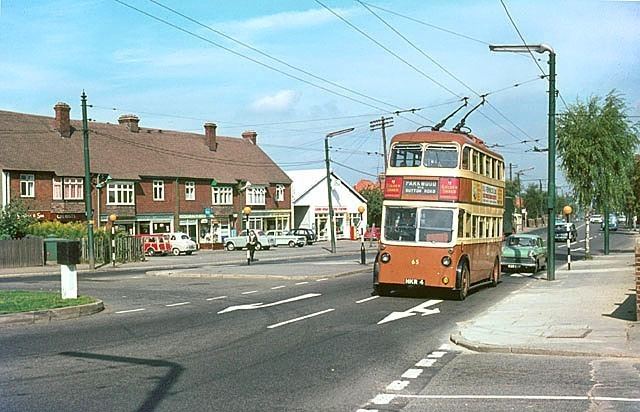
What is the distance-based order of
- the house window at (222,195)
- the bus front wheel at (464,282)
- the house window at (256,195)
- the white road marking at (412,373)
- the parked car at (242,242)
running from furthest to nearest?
the house window at (256,195) < the house window at (222,195) < the parked car at (242,242) < the bus front wheel at (464,282) < the white road marking at (412,373)

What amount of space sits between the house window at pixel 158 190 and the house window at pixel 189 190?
9.43ft

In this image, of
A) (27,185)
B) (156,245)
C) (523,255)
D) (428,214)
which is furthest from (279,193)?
(428,214)

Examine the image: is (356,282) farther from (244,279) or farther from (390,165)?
(390,165)

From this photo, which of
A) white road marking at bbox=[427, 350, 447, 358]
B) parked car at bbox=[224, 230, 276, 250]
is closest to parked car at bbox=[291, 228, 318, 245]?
parked car at bbox=[224, 230, 276, 250]

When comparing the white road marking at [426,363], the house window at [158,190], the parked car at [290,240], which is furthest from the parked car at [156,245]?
the white road marking at [426,363]

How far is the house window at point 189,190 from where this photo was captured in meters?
69.9

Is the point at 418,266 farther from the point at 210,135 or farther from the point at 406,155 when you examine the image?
the point at 210,135

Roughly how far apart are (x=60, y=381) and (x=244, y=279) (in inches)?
740

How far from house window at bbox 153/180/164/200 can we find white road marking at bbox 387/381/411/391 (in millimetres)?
58549

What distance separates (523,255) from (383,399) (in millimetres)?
24875

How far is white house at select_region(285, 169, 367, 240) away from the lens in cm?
8919

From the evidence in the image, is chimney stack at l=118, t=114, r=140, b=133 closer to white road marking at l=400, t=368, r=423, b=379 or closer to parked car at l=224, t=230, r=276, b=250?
parked car at l=224, t=230, r=276, b=250

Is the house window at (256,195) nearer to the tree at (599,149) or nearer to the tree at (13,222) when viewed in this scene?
the tree at (13,222)

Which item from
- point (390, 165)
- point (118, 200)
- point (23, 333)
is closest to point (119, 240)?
point (118, 200)
